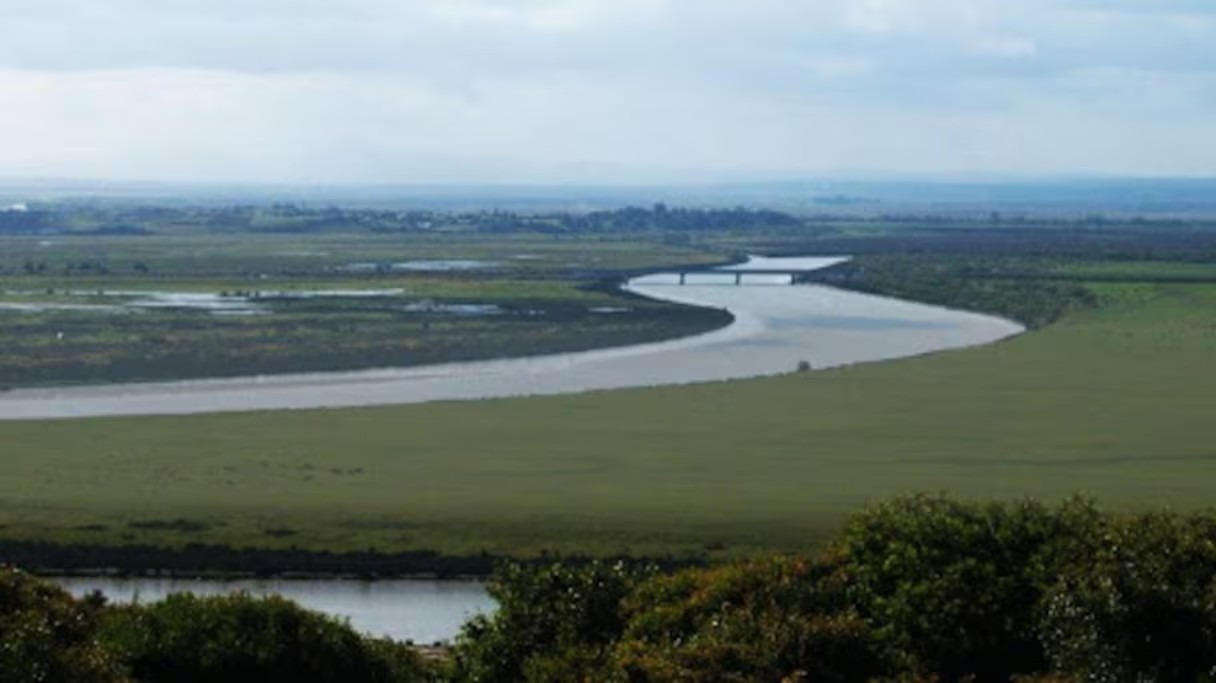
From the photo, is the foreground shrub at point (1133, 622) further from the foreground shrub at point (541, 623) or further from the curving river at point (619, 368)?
the curving river at point (619, 368)

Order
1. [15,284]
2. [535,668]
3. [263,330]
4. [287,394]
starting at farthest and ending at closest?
[15,284], [263,330], [287,394], [535,668]

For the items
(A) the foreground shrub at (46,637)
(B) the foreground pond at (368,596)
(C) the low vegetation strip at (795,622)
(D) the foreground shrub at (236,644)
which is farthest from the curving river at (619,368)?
(C) the low vegetation strip at (795,622)

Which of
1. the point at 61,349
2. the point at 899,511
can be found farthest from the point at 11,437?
the point at 899,511

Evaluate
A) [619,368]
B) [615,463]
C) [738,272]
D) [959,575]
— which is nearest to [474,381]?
[619,368]

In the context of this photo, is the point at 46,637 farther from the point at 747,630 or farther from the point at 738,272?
the point at 738,272

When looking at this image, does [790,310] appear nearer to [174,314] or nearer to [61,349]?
[174,314]

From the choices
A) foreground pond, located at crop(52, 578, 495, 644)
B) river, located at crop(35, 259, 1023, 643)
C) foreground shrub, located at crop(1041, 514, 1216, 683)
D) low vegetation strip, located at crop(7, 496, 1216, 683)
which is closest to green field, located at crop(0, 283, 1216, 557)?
foreground pond, located at crop(52, 578, 495, 644)

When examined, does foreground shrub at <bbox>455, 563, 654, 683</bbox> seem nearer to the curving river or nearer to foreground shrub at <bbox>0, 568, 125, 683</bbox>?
foreground shrub at <bbox>0, 568, 125, 683</bbox>
